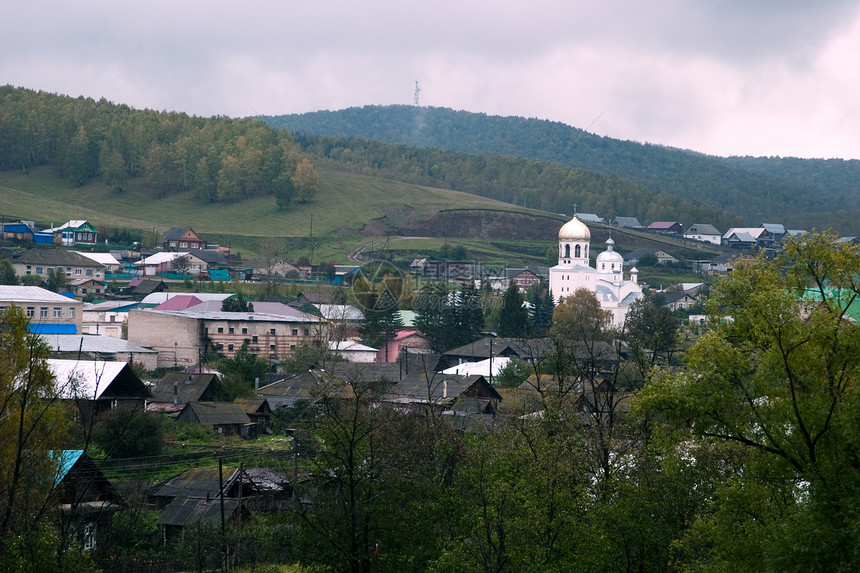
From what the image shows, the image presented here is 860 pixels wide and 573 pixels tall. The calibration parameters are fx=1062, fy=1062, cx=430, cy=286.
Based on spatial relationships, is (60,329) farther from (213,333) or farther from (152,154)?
(152,154)

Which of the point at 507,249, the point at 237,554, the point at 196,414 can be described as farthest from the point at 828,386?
the point at 507,249

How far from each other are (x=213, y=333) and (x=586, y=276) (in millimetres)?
30908

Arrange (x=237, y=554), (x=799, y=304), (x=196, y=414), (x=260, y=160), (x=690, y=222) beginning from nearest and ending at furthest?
(x=799, y=304), (x=237, y=554), (x=196, y=414), (x=260, y=160), (x=690, y=222)

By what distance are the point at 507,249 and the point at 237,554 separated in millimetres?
80230

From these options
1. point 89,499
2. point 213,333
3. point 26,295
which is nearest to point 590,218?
point 213,333

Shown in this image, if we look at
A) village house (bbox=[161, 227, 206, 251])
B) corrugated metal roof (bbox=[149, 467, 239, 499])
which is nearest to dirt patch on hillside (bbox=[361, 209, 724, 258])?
village house (bbox=[161, 227, 206, 251])

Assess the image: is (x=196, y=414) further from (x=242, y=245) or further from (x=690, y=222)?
(x=690, y=222)

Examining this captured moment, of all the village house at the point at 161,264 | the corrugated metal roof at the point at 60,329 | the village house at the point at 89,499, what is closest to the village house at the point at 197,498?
the village house at the point at 89,499

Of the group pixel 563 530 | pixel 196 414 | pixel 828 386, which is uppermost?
pixel 828 386

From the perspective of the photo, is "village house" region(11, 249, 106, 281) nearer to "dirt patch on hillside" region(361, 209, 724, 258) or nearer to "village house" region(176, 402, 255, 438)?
"dirt patch on hillside" region(361, 209, 724, 258)

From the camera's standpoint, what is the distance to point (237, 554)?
20094 millimetres

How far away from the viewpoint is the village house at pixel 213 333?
50156 millimetres

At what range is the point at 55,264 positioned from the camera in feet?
234

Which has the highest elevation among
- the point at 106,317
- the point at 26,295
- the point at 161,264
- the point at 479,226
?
the point at 479,226
